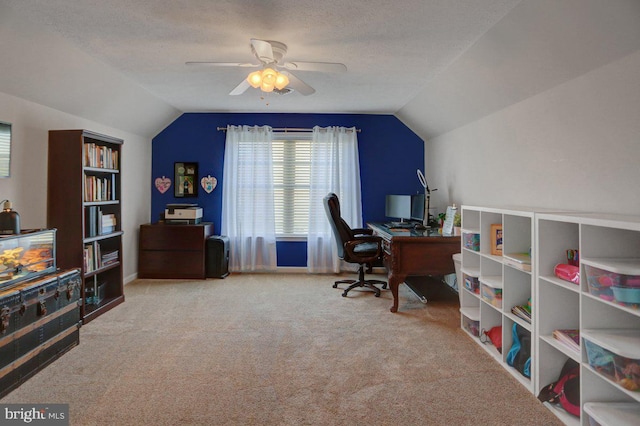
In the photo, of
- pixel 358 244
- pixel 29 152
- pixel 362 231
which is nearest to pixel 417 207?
pixel 362 231

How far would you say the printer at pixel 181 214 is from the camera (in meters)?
5.15

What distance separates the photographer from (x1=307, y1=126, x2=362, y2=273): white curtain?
214 inches

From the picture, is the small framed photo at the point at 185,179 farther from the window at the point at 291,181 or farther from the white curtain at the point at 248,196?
the window at the point at 291,181

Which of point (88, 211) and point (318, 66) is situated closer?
point (318, 66)

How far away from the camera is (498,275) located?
289cm

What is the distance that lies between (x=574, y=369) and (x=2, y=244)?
3.60m

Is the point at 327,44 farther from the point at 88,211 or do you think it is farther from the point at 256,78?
the point at 88,211

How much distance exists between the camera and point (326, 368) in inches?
98.9

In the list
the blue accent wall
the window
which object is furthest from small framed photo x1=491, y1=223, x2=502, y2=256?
the window

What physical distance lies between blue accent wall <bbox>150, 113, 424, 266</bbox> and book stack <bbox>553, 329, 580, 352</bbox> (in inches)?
142

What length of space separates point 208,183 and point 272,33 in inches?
125

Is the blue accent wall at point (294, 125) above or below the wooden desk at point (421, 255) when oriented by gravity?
above

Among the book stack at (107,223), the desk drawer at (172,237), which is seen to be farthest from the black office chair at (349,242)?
the book stack at (107,223)

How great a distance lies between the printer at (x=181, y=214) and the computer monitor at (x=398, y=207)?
107 inches
